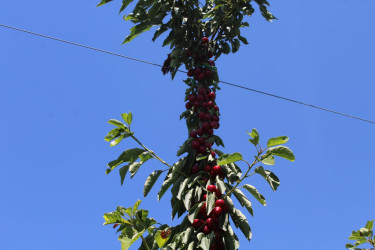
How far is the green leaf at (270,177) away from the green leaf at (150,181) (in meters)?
0.77

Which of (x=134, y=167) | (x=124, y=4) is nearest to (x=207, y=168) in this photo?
(x=134, y=167)

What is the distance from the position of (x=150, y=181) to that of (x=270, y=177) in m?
0.86

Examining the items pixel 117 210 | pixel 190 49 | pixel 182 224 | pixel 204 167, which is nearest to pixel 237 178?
pixel 204 167

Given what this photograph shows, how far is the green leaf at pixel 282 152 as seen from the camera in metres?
2.73

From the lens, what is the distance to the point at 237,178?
3.09m

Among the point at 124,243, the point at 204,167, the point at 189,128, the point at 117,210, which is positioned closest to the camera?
the point at 124,243

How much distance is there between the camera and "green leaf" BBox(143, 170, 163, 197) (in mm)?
3137

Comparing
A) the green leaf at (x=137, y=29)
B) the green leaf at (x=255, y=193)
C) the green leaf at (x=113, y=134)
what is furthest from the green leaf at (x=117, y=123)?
the green leaf at (x=137, y=29)

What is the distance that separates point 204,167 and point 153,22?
1523mm

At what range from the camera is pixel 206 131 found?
10.8ft

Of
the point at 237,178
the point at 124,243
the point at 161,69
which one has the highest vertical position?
the point at 161,69

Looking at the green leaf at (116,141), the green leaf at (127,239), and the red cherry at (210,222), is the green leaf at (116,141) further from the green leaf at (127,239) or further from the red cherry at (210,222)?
the red cherry at (210,222)

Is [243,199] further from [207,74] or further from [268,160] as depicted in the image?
[207,74]

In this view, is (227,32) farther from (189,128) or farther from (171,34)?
(189,128)
